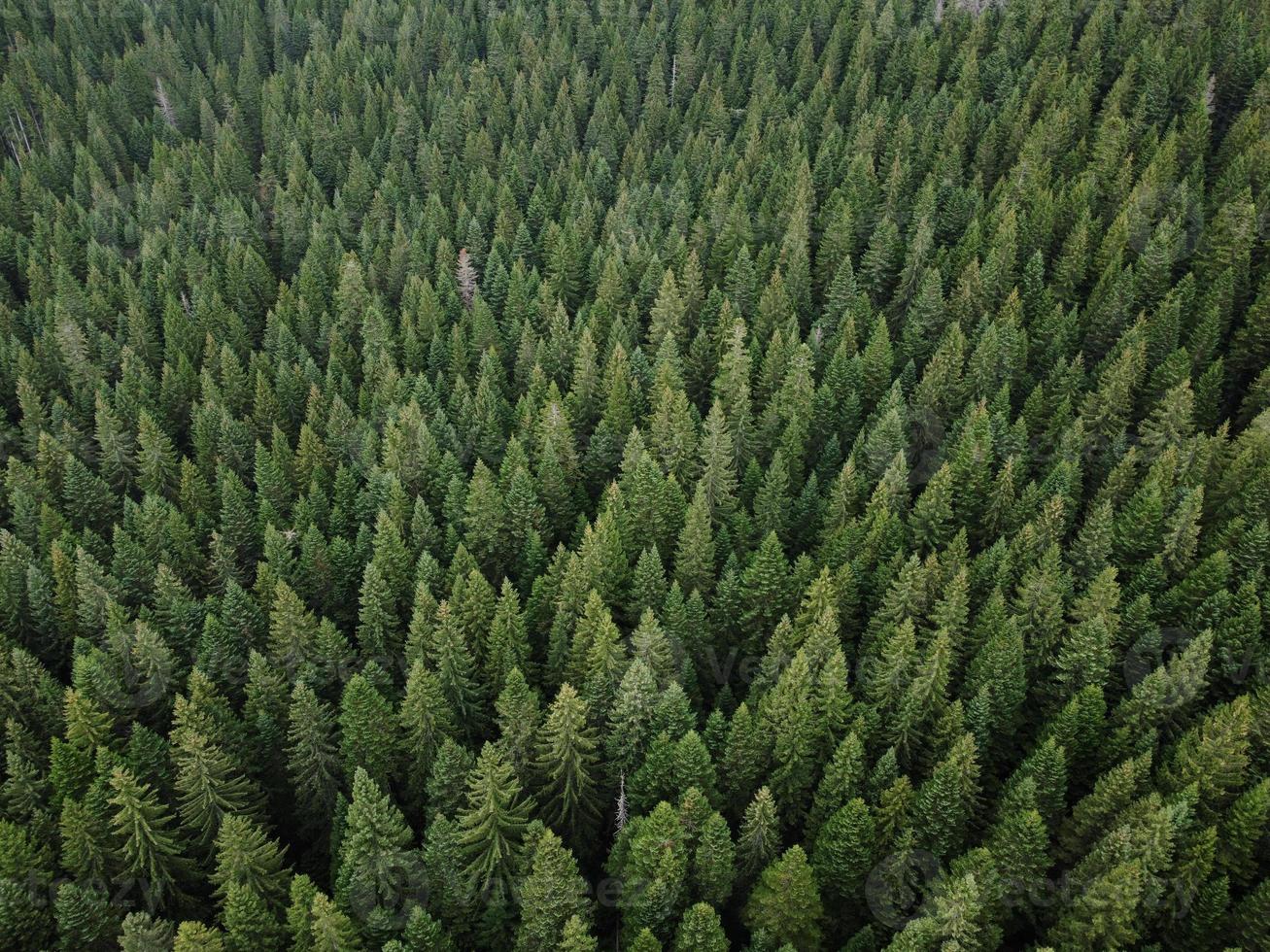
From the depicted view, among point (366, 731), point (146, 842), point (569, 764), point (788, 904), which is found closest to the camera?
point (788, 904)

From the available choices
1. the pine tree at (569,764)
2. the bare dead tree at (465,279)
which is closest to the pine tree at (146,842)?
the pine tree at (569,764)

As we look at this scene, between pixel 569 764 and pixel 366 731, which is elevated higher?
pixel 366 731

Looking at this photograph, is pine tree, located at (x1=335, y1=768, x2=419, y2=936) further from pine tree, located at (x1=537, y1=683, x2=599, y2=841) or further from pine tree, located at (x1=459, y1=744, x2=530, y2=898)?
pine tree, located at (x1=537, y1=683, x2=599, y2=841)

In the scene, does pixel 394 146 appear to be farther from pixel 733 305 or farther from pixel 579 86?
pixel 733 305

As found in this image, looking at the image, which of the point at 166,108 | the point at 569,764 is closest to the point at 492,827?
the point at 569,764

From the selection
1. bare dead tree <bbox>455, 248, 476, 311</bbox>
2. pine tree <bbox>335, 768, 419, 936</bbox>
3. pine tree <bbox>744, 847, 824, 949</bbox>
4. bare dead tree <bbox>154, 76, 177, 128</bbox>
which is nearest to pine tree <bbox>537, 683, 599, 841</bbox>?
pine tree <bbox>335, 768, 419, 936</bbox>

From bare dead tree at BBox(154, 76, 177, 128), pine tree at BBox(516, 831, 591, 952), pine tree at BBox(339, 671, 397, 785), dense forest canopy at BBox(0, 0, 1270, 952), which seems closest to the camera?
pine tree at BBox(516, 831, 591, 952)

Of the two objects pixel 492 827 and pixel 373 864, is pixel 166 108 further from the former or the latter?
pixel 492 827

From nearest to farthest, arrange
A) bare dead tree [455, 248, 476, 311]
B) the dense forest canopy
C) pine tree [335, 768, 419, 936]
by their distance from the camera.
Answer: pine tree [335, 768, 419, 936], the dense forest canopy, bare dead tree [455, 248, 476, 311]

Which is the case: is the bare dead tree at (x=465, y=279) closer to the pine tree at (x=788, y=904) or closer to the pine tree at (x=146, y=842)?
the pine tree at (x=146, y=842)

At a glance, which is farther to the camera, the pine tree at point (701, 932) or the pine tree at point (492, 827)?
the pine tree at point (492, 827)
